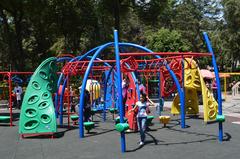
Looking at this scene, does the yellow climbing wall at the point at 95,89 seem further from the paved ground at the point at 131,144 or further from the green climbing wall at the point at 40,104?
the green climbing wall at the point at 40,104

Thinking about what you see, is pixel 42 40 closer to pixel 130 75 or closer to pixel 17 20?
pixel 17 20

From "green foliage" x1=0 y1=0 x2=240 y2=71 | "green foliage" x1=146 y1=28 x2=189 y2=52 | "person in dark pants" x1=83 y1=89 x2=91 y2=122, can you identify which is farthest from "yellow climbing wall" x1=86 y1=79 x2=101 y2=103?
"green foliage" x1=146 y1=28 x2=189 y2=52

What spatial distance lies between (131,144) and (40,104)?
3.77m

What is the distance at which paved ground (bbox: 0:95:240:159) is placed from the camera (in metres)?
9.21

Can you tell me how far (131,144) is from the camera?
10.7m

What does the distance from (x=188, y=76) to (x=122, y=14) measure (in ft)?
68.7

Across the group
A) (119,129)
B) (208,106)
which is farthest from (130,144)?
(208,106)

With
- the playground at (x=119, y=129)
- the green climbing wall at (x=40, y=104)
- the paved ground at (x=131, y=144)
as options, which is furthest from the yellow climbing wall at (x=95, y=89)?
the green climbing wall at (x=40, y=104)

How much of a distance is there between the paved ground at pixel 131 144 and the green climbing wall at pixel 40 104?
42 centimetres

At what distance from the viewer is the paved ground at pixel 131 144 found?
921 centimetres

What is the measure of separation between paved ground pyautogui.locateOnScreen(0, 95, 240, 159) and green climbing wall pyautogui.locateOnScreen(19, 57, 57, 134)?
42 cm

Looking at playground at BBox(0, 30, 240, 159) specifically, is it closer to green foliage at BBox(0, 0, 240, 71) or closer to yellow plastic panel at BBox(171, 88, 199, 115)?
yellow plastic panel at BBox(171, 88, 199, 115)

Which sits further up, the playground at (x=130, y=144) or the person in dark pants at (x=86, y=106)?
the person in dark pants at (x=86, y=106)

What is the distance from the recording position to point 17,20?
111 ft
